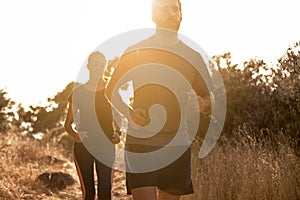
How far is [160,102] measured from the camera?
4.21m

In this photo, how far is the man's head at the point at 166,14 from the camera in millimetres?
4266

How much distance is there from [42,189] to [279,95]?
4766mm

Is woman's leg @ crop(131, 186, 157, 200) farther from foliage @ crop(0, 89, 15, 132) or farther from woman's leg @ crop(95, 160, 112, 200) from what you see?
foliage @ crop(0, 89, 15, 132)

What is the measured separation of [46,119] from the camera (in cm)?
5769

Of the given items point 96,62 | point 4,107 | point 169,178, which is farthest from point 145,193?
point 4,107

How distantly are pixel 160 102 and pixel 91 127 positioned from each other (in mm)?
2014

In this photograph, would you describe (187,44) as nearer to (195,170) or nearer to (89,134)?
(89,134)

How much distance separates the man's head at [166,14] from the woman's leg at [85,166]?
7.19 ft

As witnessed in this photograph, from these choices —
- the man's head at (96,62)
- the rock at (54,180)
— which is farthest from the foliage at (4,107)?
the man's head at (96,62)

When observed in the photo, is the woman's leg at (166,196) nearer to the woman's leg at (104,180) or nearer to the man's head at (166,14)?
the man's head at (166,14)

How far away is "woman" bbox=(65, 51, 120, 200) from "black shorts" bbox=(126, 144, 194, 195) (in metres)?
1.78

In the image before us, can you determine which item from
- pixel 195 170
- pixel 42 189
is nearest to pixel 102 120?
pixel 195 170

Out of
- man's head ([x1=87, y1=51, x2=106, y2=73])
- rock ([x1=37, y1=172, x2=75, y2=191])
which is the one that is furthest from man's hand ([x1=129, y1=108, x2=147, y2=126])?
rock ([x1=37, y1=172, x2=75, y2=191])

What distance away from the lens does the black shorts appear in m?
4.18
